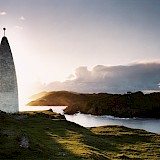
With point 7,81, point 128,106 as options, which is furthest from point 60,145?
point 128,106

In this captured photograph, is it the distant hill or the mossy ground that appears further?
the distant hill

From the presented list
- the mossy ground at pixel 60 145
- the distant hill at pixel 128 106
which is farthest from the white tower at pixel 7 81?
the distant hill at pixel 128 106

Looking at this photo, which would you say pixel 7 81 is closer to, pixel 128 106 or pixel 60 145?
pixel 60 145

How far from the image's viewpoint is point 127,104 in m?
161

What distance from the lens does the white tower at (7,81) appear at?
185ft

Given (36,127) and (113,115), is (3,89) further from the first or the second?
(113,115)

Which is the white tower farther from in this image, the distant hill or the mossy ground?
the distant hill

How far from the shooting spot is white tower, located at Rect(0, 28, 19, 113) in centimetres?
5653

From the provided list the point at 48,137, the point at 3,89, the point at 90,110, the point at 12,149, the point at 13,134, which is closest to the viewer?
the point at 12,149

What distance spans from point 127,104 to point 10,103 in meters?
111

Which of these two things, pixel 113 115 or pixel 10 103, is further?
pixel 113 115

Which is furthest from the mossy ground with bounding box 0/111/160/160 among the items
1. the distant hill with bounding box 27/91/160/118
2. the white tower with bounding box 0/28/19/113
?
the distant hill with bounding box 27/91/160/118

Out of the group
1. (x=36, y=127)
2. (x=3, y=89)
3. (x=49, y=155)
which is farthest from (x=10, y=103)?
(x=49, y=155)

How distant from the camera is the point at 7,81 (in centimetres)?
5688
